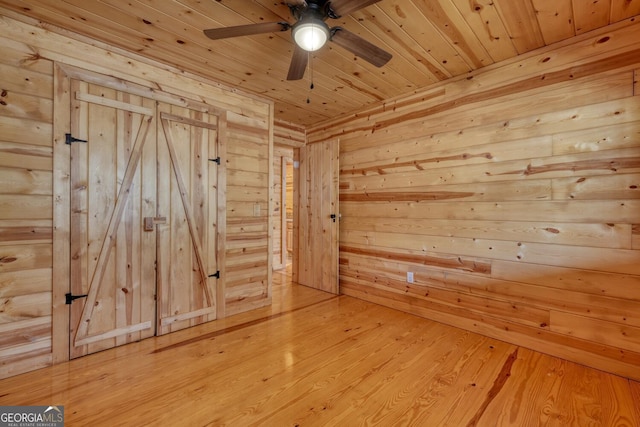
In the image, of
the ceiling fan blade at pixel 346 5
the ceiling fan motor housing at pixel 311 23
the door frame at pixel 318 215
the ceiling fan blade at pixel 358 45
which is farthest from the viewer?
the door frame at pixel 318 215

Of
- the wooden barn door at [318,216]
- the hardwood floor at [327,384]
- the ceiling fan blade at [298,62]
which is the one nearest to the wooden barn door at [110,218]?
the hardwood floor at [327,384]

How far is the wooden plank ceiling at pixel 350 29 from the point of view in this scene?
1930 mm

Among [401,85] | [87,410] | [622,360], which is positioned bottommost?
[87,410]

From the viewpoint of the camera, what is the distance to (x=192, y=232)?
2893 mm

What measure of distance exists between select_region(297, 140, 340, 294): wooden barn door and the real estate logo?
115 inches

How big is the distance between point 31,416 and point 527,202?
3804 mm

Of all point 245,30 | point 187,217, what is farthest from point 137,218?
point 245,30

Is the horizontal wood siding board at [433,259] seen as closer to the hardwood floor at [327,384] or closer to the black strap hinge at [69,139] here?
the hardwood floor at [327,384]

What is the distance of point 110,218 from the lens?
7.90 ft

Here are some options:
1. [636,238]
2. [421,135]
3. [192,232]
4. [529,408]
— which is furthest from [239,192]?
[636,238]

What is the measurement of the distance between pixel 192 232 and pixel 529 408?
301 centimetres

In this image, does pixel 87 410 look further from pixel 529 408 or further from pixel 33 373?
pixel 529 408

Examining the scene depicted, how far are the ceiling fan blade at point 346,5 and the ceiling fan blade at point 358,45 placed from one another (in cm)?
9

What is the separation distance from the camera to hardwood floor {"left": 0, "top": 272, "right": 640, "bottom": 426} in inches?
64.6
